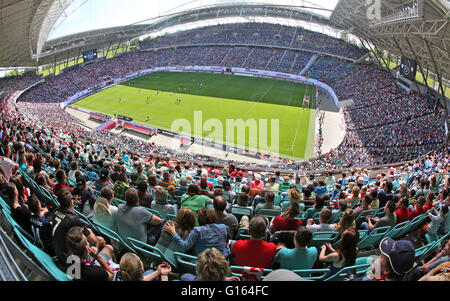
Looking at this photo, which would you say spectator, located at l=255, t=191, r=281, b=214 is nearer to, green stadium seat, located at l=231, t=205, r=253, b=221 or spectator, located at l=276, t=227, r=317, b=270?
green stadium seat, located at l=231, t=205, r=253, b=221

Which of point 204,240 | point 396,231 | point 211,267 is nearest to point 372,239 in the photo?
point 396,231

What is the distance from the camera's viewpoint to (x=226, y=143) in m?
31.1

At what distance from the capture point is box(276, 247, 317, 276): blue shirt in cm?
414

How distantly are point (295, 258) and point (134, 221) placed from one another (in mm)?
2693

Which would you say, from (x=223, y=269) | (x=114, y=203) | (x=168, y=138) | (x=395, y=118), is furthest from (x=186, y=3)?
(x=223, y=269)

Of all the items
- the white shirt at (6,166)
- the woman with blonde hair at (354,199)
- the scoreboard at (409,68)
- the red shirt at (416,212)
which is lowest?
the woman with blonde hair at (354,199)

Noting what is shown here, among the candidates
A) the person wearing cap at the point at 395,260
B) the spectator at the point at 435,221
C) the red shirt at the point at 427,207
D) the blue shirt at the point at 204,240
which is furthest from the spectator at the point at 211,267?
the red shirt at the point at 427,207

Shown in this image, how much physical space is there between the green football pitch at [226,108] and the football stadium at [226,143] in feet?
1.04

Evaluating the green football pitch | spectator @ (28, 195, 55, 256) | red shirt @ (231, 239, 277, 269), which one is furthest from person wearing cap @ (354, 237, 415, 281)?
the green football pitch

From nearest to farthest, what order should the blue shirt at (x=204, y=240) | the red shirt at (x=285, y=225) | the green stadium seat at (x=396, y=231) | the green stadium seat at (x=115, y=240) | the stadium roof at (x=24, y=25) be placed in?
the blue shirt at (x=204, y=240) < the green stadium seat at (x=115, y=240) < the red shirt at (x=285, y=225) < the green stadium seat at (x=396, y=231) < the stadium roof at (x=24, y=25)

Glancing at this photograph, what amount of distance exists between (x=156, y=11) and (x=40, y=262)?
60026 mm

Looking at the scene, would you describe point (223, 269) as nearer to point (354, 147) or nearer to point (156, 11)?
point (354, 147)

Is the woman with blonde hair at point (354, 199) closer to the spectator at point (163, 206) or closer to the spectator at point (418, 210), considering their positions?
the spectator at point (418, 210)

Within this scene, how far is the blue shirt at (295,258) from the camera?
4.14 m
